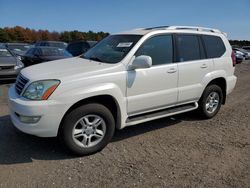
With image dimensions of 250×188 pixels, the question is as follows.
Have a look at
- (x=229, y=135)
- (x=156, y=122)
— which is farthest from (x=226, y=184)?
(x=156, y=122)

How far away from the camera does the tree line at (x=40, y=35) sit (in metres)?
70.7

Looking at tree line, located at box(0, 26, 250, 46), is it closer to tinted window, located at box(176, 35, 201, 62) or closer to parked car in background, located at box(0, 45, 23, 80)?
parked car in background, located at box(0, 45, 23, 80)

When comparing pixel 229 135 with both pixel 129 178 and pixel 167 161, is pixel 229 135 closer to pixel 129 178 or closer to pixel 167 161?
pixel 167 161

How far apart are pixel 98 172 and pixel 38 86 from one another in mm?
1362

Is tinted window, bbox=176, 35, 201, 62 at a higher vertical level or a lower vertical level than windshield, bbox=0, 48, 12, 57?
higher

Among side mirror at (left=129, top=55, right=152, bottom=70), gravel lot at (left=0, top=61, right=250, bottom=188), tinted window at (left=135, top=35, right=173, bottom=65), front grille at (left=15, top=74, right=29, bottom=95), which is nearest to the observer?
gravel lot at (left=0, top=61, right=250, bottom=188)

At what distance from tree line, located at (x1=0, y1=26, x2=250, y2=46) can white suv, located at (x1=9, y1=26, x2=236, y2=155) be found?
218 feet

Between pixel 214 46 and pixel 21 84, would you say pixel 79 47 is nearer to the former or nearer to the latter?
pixel 214 46

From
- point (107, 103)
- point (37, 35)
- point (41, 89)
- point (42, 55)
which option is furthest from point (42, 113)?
point (37, 35)

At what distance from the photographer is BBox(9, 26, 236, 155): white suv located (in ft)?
11.1

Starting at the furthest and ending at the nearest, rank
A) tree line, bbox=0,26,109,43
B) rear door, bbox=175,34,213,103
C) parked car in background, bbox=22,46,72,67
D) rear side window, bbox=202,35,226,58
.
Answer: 1. tree line, bbox=0,26,109,43
2. parked car in background, bbox=22,46,72,67
3. rear side window, bbox=202,35,226,58
4. rear door, bbox=175,34,213,103

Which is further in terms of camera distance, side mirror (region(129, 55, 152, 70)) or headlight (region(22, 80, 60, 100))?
side mirror (region(129, 55, 152, 70))

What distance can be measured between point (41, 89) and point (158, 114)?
202 centimetres

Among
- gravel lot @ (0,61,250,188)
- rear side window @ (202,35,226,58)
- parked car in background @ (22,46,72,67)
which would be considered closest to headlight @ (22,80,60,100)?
gravel lot @ (0,61,250,188)
